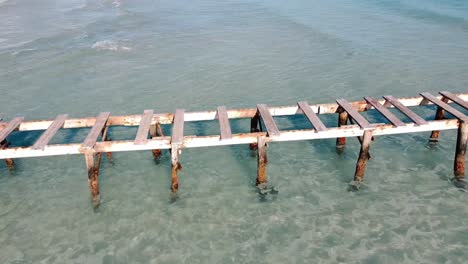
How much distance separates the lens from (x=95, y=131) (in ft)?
31.2

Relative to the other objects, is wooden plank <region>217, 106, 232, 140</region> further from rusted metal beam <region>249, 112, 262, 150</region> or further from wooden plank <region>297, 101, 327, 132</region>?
wooden plank <region>297, 101, 327, 132</region>

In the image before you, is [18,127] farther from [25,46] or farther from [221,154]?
[25,46]

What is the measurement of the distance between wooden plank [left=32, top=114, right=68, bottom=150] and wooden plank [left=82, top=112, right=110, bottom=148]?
2.98ft

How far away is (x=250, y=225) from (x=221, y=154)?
3.35 metres

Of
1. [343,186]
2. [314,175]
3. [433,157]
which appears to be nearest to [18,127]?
[314,175]

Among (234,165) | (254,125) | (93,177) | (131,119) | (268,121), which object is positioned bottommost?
(234,165)

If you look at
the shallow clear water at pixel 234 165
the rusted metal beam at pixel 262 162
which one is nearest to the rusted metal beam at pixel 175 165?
the shallow clear water at pixel 234 165

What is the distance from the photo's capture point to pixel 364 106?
10.9m

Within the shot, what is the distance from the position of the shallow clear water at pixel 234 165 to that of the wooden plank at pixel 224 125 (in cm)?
202

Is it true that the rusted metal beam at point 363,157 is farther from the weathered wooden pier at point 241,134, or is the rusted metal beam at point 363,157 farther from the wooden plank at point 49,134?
the wooden plank at point 49,134

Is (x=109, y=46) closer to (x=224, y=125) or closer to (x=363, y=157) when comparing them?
(x=224, y=125)

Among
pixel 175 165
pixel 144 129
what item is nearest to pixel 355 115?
pixel 175 165

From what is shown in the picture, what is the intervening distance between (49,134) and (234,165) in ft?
17.4

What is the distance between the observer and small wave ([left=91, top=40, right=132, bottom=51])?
76.1 feet
